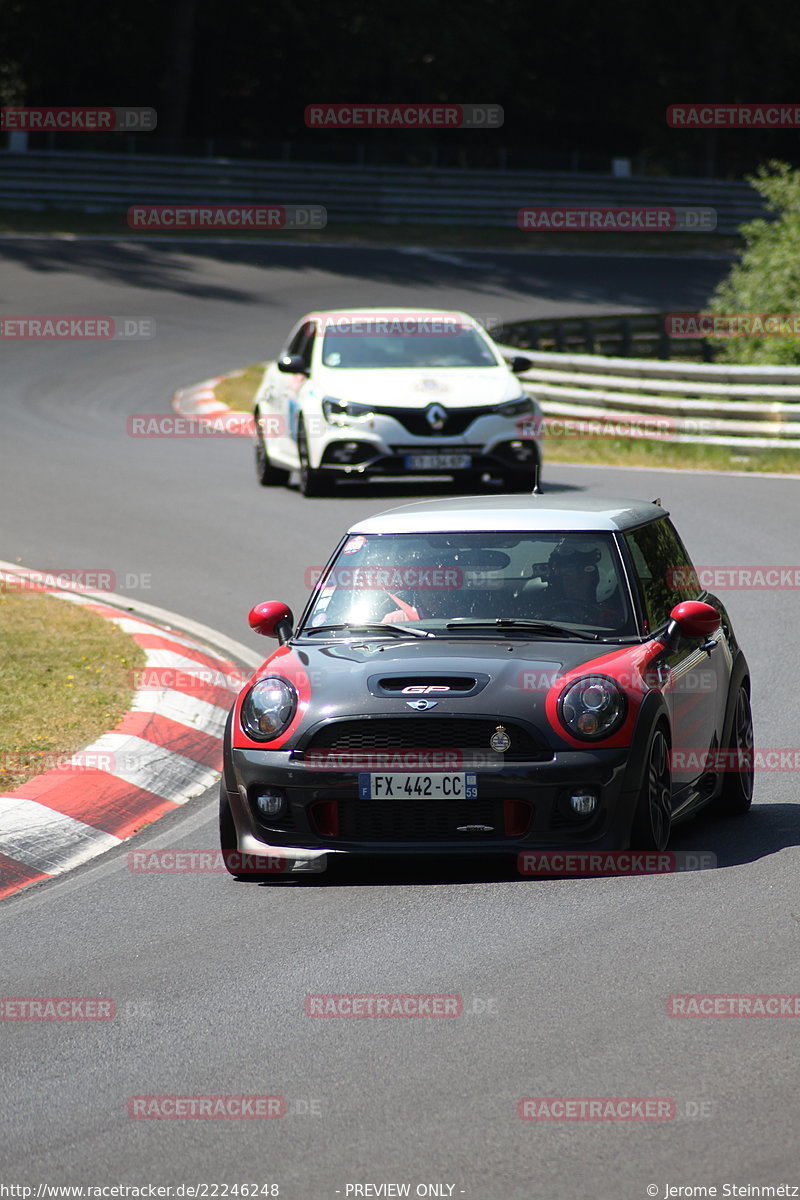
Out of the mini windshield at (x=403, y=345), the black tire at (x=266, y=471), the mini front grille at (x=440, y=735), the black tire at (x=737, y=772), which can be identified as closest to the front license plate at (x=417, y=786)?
the mini front grille at (x=440, y=735)

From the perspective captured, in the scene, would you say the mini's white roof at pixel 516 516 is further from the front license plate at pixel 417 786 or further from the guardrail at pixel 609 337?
the guardrail at pixel 609 337

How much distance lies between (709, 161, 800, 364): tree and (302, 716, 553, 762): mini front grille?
62.6 feet

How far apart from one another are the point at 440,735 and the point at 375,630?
97 centimetres

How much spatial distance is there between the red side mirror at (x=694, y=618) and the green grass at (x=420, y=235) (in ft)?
115

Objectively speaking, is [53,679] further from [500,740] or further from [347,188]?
[347,188]

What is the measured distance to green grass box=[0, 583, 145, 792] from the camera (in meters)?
9.44

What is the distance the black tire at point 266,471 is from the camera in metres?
19.6

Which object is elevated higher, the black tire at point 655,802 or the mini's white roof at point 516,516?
the mini's white roof at point 516,516

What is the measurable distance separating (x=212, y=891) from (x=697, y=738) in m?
2.23

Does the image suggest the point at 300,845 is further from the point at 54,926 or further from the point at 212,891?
the point at 54,926

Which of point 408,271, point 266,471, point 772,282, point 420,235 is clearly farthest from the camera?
point 420,235

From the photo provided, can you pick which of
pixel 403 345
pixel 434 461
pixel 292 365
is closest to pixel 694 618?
pixel 434 461

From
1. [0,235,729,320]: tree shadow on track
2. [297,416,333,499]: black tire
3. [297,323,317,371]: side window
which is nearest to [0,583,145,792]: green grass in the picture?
[297,416,333,499]: black tire

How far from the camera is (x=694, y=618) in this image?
7875mm
